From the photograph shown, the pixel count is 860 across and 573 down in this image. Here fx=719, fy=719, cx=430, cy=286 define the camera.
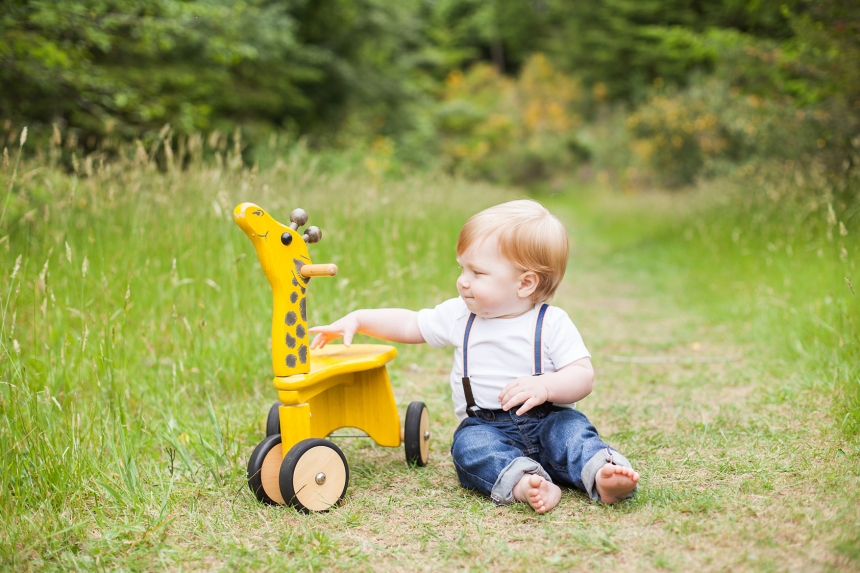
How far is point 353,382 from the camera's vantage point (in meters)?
2.60

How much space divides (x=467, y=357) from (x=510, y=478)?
1.53 ft

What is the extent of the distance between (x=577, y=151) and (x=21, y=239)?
77.8ft

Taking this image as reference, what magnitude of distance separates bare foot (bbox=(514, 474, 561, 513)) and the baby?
5cm

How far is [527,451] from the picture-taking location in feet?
7.95

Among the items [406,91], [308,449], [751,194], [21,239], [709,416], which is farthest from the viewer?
[406,91]

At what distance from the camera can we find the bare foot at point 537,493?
83.7 inches

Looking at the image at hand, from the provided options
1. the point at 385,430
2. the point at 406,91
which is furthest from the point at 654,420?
the point at 406,91

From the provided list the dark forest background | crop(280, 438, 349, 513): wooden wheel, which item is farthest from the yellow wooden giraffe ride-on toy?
the dark forest background

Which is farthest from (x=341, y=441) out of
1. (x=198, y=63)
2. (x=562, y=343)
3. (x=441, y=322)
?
(x=198, y=63)

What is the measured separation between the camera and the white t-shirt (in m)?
2.41

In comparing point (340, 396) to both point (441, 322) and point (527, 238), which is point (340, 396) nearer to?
point (441, 322)

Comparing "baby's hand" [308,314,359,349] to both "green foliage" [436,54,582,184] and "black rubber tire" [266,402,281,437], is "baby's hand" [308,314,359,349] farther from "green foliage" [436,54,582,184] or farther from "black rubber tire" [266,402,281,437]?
"green foliage" [436,54,582,184]

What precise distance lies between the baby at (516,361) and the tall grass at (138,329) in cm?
79

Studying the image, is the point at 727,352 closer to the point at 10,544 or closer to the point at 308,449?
the point at 308,449
